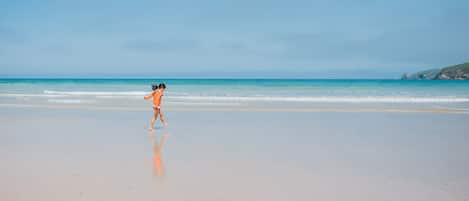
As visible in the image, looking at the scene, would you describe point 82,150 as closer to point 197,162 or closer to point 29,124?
point 197,162

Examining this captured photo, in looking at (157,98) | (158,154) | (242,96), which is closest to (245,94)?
(242,96)

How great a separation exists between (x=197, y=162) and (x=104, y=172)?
148 cm

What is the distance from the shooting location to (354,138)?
28.9ft

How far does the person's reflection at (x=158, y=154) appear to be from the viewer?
5.59 m

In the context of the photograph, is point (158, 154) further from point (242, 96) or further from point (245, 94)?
point (245, 94)

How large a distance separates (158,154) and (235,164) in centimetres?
159

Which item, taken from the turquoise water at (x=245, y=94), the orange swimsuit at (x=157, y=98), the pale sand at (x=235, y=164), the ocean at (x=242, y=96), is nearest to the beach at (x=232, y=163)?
the pale sand at (x=235, y=164)

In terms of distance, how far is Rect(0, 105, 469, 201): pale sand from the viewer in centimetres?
466

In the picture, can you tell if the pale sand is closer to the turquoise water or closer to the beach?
the beach

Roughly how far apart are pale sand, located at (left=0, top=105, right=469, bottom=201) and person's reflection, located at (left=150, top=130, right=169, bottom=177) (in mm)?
74

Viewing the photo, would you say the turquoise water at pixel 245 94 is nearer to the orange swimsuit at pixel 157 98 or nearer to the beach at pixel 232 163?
the orange swimsuit at pixel 157 98

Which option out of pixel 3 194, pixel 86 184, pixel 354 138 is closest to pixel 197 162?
pixel 86 184

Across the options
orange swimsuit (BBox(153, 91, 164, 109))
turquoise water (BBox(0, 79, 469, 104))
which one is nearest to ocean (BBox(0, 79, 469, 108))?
turquoise water (BBox(0, 79, 469, 104))

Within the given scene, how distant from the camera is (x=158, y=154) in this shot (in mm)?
6828
